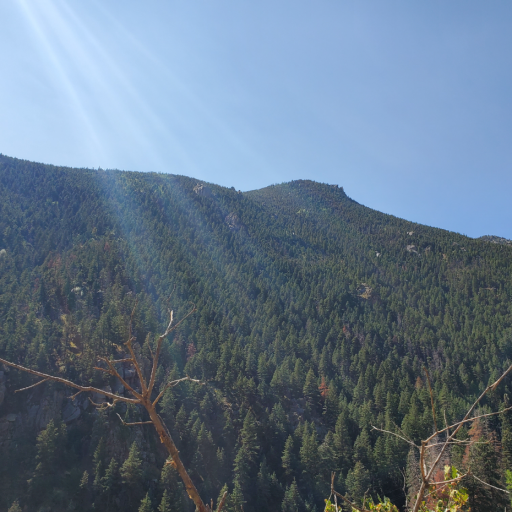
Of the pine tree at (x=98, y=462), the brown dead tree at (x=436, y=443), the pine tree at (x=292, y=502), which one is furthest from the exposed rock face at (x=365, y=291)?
the brown dead tree at (x=436, y=443)

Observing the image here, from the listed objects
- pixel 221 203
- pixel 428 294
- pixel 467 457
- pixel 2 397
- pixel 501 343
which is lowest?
pixel 2 397

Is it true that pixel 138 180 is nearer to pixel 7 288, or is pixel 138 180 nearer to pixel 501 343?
pixel 7 288

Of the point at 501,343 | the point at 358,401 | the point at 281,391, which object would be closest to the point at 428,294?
the point at 501,343

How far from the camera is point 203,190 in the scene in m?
172

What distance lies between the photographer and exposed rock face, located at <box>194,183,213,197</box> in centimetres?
17015

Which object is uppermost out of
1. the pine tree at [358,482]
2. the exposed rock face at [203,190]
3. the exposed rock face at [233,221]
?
the exposed rock face at [203,190]

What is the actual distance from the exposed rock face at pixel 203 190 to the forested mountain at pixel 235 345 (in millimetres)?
20861

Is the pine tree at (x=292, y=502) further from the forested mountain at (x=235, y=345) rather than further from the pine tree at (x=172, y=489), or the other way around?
the pine tree at (x=172, y=489)

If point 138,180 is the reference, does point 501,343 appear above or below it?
below

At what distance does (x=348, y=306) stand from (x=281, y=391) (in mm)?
47603

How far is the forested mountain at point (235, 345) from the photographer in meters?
39.7

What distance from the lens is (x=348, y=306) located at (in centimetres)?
9881

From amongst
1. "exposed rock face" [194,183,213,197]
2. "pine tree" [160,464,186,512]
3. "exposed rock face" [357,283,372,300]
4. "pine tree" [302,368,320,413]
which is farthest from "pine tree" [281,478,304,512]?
"exposed rock face" [194,183,213,197]

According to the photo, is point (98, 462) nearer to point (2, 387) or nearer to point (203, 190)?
point (2, 387)
